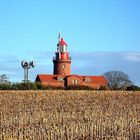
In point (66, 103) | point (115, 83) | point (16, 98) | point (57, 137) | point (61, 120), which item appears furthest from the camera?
point (115, 83)

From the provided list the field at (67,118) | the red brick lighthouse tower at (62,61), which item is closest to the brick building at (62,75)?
the red brick lighthouse tower at (62,61)

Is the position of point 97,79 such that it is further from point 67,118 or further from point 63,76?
point 67,118

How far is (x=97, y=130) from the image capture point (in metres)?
19.2

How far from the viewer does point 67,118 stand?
24672 millimetres

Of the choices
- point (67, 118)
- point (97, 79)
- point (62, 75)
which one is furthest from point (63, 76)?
point (67, 118)

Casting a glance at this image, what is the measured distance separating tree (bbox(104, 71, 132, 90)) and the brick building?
142cm

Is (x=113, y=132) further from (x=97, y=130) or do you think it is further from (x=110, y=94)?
(x=110, y=94)

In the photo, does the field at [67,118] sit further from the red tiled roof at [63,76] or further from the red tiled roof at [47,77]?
the red tiled roof at [63,76]

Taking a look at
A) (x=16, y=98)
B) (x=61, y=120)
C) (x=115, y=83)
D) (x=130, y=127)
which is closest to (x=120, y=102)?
(x=16, y=98)

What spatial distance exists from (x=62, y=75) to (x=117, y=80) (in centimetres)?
1066

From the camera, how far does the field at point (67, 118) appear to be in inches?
698

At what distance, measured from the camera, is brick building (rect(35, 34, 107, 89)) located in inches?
3443

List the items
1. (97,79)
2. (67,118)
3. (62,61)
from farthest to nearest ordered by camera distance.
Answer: (97,79), (62,61), (67,118)

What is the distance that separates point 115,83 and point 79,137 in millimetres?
73171
